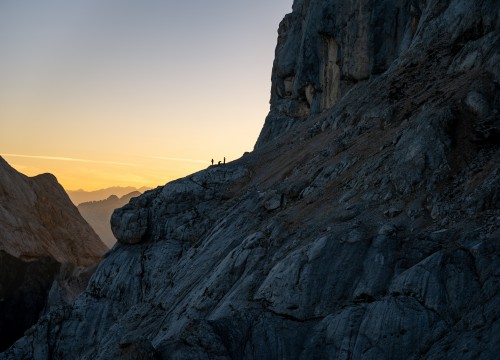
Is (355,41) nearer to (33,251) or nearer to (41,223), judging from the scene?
(33,251)

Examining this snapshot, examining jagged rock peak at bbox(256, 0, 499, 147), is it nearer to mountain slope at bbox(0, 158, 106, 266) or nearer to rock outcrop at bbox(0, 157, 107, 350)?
mountain slope at bbox(0, 158, 106, 266)

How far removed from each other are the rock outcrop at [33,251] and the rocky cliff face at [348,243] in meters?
20.7

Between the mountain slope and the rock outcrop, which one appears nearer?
the rock outcrop

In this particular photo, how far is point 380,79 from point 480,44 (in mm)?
7450

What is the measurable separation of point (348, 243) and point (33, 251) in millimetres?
43303

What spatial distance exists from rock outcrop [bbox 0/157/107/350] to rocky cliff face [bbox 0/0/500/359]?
20.7 m

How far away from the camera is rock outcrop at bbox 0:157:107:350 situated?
169 feet

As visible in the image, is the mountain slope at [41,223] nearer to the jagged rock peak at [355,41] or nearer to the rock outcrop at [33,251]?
the rock outcrop at [33,251]

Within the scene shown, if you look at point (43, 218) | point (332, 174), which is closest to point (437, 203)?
point (332, 174)

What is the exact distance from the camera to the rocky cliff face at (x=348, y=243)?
15.2 meters

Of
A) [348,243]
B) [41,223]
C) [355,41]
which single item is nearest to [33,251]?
[41,223]

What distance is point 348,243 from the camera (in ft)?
59.0

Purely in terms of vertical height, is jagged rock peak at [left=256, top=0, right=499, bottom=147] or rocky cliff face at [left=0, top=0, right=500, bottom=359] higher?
jagged rock peak at [left=256, top=0, right=499, bottom=147]

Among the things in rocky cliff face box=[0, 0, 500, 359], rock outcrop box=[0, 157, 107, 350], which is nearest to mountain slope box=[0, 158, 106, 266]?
rock outcrop box=[0, 157, 107, 350]
